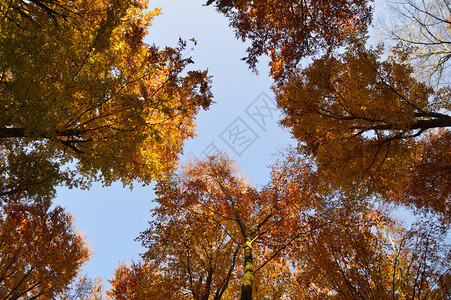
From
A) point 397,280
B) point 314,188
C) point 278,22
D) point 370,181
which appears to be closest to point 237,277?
point 314,188

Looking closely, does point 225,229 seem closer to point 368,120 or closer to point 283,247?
point 283,247

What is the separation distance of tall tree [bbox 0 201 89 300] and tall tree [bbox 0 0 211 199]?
3.32 meters

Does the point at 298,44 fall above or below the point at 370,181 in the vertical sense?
above

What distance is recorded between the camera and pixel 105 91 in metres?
4.55

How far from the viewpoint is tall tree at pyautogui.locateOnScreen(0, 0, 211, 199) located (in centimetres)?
384

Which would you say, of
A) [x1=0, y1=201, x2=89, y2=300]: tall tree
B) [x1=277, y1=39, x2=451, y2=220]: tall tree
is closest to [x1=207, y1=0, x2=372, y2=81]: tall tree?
[x1=277, y1=39, x2=451, y2=220]: tall tree

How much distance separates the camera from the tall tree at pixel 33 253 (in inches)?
308

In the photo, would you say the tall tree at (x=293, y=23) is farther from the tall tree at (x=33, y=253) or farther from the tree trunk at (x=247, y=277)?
the tall tree at (x=33, y=253)

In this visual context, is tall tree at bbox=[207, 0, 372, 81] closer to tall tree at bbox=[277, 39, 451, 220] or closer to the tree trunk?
tall tree at bbox=[277, 39, 451, 220]

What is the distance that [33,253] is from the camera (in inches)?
324

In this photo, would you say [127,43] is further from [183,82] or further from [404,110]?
[404,110]

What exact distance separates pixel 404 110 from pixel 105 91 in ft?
20.6

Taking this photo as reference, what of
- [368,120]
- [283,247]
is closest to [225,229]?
[283,247]

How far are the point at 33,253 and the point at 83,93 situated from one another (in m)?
6.87
